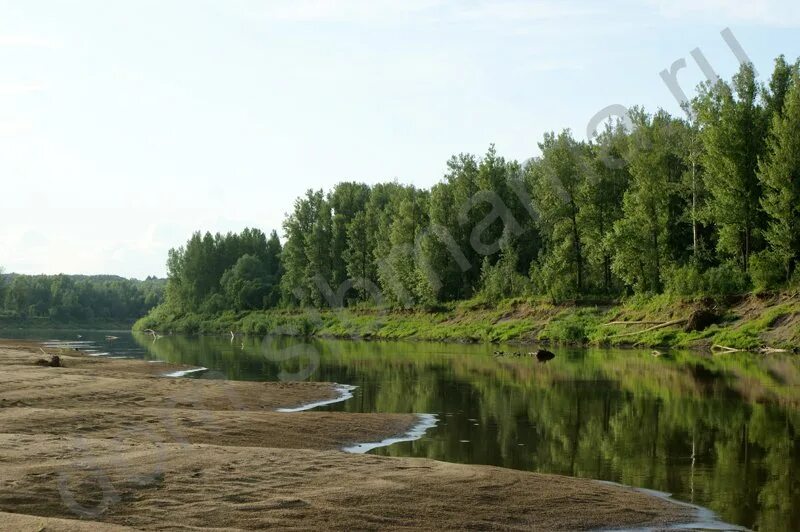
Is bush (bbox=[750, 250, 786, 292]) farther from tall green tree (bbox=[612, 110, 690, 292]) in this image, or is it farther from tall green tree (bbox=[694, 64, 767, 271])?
tall green tree (bbox=[612, 110, 690, 292])

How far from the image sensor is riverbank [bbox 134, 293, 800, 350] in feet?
174

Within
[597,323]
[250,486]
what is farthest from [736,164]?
[250,486]

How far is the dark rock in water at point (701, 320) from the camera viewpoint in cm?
5816

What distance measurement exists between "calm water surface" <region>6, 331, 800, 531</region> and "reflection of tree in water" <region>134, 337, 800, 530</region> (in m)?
0.05

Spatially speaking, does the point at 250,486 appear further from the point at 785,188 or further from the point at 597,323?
the point at 597,323

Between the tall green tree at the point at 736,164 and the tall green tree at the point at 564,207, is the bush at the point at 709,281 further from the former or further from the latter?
the tall green tree at the point at 564,207

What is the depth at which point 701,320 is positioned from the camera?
192ft

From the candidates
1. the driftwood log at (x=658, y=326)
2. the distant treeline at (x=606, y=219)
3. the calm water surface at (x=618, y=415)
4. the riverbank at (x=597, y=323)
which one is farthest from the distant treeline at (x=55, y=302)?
the calm water surface at (x=618, y=415)

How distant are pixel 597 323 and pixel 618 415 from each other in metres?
41.4

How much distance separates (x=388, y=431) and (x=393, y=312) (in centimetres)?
7472

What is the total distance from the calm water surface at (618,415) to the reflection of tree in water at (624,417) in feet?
0.15

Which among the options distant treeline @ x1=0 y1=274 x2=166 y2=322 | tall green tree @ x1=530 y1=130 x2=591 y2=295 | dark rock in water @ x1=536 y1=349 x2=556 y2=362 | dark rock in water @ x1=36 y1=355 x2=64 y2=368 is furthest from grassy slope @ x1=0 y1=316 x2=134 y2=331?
dark rock in water @ x1=536 y1=349 x2=556 y2=362

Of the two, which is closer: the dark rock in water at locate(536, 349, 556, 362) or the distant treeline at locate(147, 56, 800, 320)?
the dark rock in water at locate(536, 349, 556, 362)

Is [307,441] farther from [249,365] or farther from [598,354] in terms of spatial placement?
[598,354]
